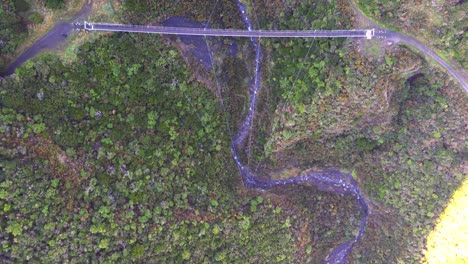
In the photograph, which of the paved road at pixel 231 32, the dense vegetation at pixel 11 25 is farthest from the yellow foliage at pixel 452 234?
the dense vegetation at pixel 11 25

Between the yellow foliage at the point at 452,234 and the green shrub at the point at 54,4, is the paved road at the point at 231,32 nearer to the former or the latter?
the green shrub at the point at 54,4

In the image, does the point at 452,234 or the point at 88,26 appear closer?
the point at 88,26

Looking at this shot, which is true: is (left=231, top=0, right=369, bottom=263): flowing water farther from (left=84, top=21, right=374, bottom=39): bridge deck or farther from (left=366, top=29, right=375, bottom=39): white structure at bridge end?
(left=366, top=29, right=375, bottom=39): white structure at bridge end

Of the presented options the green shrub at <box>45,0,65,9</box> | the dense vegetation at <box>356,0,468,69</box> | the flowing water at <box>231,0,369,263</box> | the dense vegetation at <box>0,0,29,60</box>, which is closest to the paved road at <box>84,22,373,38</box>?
the dense vegetation at <box>356,0,468,69</box>

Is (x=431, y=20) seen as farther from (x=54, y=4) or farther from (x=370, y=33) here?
(x=54, y=4)

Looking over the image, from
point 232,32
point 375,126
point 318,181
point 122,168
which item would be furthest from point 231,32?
point 318,181

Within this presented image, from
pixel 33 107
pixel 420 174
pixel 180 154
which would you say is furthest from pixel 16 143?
pixel 420 174

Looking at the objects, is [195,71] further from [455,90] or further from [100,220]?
[455,90]
